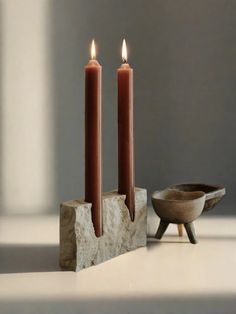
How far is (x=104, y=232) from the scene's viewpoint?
1.70 feet

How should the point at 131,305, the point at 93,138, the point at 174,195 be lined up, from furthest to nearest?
the point at 174,195, the point at 93,138, the point at 131,305

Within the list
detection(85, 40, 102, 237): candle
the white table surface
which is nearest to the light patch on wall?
the white table surface

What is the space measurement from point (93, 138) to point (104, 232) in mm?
99

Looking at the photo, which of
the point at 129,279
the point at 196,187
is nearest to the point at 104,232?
the point at 129,279

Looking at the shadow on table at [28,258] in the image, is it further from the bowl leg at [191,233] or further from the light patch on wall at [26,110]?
the light patch on wall at [26,110]

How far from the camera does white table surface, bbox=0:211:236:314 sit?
40 cm

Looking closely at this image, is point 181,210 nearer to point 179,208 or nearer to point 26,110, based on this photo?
point 179,208

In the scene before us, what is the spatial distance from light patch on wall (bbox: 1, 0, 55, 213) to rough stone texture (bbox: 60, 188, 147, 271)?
0.98 ft

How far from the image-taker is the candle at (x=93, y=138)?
19.8 inches

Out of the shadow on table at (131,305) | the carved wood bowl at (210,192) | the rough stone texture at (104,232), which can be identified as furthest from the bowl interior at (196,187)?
the shadow on table at (131,305)

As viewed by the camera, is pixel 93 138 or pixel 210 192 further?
pixel 210 192

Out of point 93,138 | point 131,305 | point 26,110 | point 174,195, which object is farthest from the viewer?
point 26,110

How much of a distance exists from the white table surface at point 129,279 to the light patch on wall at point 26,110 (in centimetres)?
23

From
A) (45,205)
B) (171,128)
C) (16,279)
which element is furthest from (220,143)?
(16,279)
